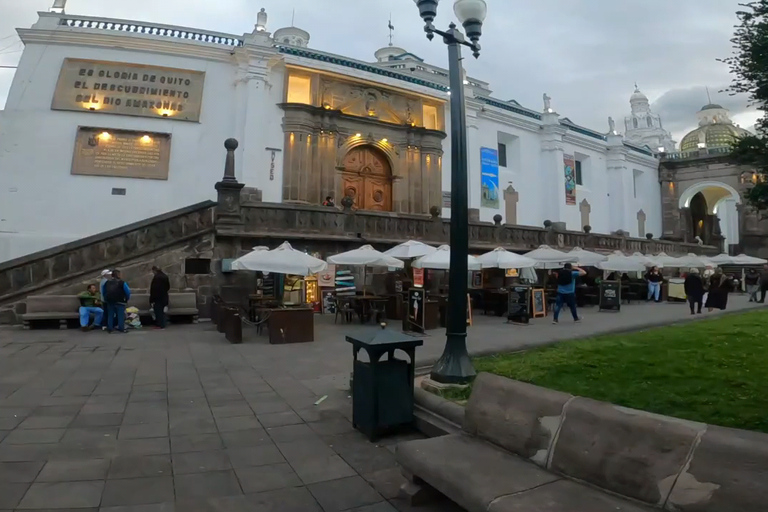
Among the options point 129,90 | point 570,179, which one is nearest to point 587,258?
point 570,179

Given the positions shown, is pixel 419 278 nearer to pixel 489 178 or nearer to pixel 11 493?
pixel 11 493

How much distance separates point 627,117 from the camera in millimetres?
73375

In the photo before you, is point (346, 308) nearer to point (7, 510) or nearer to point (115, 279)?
point (115, 279)

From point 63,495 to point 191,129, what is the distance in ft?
59.6

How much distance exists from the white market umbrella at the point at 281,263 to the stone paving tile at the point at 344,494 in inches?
285

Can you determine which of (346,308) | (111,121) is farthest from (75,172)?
(346,308)

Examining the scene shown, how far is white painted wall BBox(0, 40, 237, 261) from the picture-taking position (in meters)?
17.1

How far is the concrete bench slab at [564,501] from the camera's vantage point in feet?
7.48

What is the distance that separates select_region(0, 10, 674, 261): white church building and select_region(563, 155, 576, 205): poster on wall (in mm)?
6467

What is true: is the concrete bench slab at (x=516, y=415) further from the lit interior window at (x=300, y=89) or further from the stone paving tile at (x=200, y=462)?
the lit interior window at (x=300, y=89)

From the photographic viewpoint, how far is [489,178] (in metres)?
25.6

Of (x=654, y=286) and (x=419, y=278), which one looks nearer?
(x=419, y=278)

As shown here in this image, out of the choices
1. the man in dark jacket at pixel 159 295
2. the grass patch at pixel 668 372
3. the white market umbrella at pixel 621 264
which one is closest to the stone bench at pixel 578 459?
the grass patch at pixel 668 372

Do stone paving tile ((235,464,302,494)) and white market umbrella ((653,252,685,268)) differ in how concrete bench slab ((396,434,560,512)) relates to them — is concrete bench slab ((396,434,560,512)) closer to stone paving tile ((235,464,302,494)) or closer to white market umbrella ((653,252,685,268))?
stone paving tile ((235,464,302,494))
